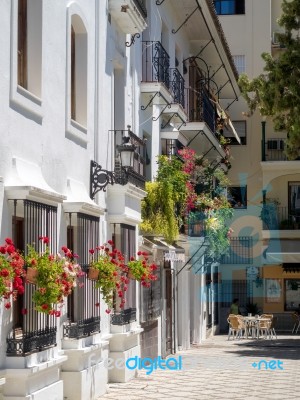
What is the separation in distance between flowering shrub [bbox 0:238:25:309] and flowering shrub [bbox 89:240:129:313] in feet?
14.6

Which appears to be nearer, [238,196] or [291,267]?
[291,267]

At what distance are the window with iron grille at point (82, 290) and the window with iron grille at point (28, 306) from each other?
1.85 m

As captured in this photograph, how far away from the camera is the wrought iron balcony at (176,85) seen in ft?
85.0

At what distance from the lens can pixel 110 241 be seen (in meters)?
17.2

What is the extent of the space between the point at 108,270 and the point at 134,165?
15.0 ft

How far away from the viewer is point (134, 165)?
66.2ft

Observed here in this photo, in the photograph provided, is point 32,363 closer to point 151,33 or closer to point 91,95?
point 91,95

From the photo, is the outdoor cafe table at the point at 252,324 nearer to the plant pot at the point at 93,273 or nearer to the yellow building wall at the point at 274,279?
→ the yellow building wall at the point at 274,279

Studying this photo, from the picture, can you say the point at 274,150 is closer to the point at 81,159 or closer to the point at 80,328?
the point at 81,159

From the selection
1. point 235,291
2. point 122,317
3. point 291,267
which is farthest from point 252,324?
point 122,317

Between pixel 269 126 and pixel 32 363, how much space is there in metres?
34.5

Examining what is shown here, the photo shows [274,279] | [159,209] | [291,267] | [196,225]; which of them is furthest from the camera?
A: [274,279]

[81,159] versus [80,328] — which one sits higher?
[81,159]

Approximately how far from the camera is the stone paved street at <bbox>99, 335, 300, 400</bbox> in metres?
17.6
